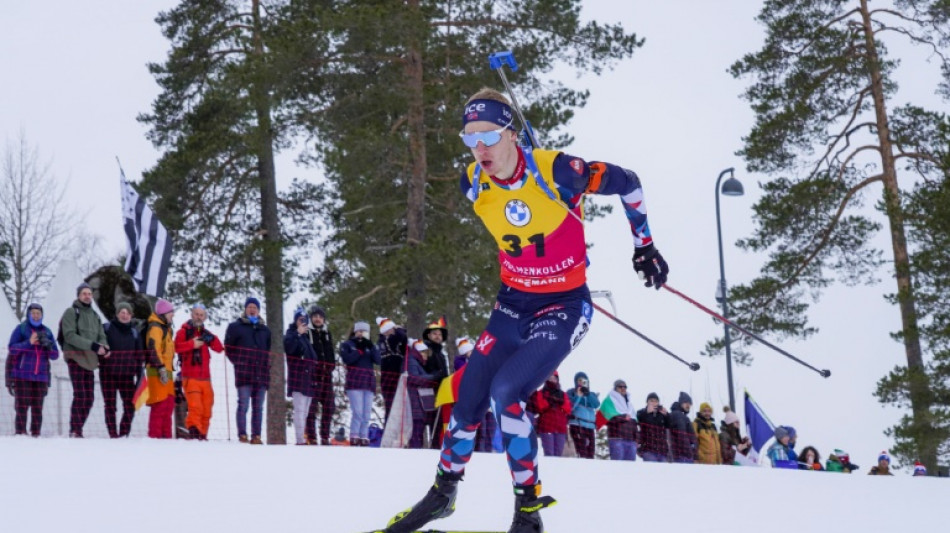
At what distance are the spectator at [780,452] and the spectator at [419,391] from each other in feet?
17.7

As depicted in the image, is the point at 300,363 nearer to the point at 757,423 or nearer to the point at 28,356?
the point at 28,356

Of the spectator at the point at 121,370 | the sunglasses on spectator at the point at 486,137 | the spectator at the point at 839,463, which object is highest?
the sunglasses on spectator at the point at 486,137

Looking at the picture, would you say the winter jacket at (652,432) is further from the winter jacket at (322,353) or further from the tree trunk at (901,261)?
the tree trunk at (901,261)

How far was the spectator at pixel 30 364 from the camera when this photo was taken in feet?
36.7

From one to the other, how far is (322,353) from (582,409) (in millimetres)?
3360

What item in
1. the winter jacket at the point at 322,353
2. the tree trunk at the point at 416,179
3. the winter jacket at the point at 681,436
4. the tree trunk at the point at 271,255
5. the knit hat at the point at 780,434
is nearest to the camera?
the winter jacket at the point at 322,353

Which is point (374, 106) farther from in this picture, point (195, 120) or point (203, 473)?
point (203, 473)

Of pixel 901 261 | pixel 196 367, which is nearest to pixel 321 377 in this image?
pixel 196 367

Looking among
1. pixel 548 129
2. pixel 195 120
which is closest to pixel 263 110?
pixel 195 120

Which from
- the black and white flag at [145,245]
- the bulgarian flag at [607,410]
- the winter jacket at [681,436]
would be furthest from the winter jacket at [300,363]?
the winter jacket at [681,436]

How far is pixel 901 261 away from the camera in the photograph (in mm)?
22844

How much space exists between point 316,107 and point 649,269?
→ 17365 millimetres

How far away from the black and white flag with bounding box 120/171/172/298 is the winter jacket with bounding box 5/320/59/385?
3991 mm

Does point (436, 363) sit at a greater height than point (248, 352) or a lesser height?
lesser
